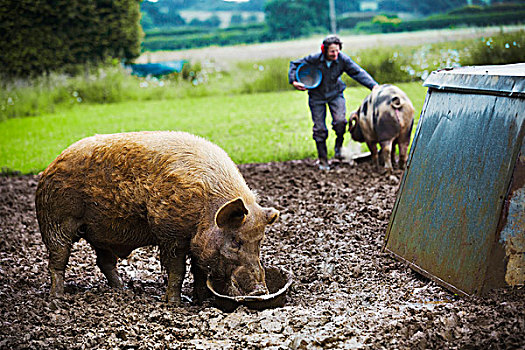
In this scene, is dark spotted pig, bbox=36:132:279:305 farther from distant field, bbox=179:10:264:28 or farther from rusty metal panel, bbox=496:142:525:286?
distant field, bbox=179:10:264:28

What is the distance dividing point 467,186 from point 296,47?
62.5 ft

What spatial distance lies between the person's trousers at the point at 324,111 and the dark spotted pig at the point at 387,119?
0.38 m

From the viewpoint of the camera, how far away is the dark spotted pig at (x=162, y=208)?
3.82 m

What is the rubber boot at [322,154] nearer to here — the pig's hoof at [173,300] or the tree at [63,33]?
the pig's hoof at [173,300]

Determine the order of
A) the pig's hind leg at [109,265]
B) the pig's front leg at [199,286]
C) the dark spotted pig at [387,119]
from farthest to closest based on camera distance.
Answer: the dark spotted pig at [387,119] → the pig's hind leg at [109,265] → the pig's front leg at [199,286]

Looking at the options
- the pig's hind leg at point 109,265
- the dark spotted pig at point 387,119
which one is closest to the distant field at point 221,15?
the dark spotted pig at point 387,119

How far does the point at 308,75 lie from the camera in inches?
339

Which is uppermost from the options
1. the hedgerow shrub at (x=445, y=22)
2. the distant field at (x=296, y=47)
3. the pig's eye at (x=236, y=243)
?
the hedgerow shrub at (x=445, y=22)

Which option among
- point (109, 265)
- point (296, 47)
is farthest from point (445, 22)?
point (109, 265)

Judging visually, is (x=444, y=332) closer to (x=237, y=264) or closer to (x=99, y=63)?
(x=237, y=264)

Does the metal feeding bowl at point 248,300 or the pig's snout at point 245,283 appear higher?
the pig's snout at point 245,283

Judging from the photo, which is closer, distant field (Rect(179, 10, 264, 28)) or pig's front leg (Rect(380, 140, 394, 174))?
pig's front leg (Rect(380, 140, 394, 174))

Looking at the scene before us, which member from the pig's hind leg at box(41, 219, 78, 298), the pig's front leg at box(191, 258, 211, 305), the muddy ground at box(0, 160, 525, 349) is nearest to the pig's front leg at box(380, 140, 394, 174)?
the muddy ground at box(0, 160, 525, 349)

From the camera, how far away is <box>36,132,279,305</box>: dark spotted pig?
382cm
